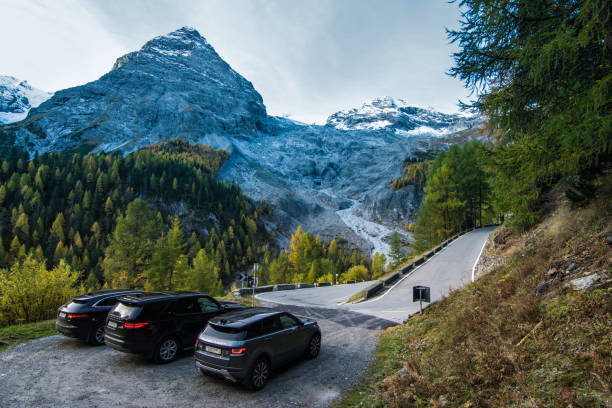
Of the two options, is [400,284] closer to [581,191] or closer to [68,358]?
[581,191]

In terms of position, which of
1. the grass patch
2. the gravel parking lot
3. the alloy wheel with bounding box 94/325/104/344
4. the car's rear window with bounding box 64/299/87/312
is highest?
the car's rear window with bounding box 64/299/87/312

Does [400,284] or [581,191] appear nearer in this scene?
[581,191]

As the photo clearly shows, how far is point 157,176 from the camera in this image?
131750mm

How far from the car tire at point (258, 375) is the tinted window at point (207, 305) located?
143 inches

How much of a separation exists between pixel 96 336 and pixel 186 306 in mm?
3374

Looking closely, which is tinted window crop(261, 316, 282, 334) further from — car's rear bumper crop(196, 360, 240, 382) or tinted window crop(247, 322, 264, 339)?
car's rear bumper crop(196, 360, 240, 382)

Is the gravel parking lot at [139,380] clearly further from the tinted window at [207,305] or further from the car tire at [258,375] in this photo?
the tinted window at [207,305]

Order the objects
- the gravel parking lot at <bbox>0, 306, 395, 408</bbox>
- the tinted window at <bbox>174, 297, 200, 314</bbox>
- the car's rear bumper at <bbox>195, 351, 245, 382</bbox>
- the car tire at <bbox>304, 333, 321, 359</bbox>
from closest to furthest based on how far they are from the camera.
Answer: the gravel parking lot at <bbox>0, 306, 395, 408</bbox>, the car's rear bumper at <bbox>195, 351, 245, 382</bbox>, the car tire at <bbox>304, 333, 321, 359</bbox>, the tinted window at <bbox>174, 297, 200, 314</bbox>

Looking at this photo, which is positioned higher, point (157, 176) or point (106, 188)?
point (157, 176)

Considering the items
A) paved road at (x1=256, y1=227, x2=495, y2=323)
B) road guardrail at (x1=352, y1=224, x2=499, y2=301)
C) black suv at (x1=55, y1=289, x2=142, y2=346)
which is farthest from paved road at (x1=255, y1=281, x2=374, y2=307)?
black suv at (x1=55, y1=289, x2=142, y2=346)

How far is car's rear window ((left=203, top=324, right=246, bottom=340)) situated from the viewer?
23.3 ft

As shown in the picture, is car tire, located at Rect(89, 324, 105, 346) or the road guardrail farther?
the road guardrail

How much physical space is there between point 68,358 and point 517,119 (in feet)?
52.6

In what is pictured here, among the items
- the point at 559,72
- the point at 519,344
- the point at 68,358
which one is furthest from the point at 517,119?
the point at 68,358
